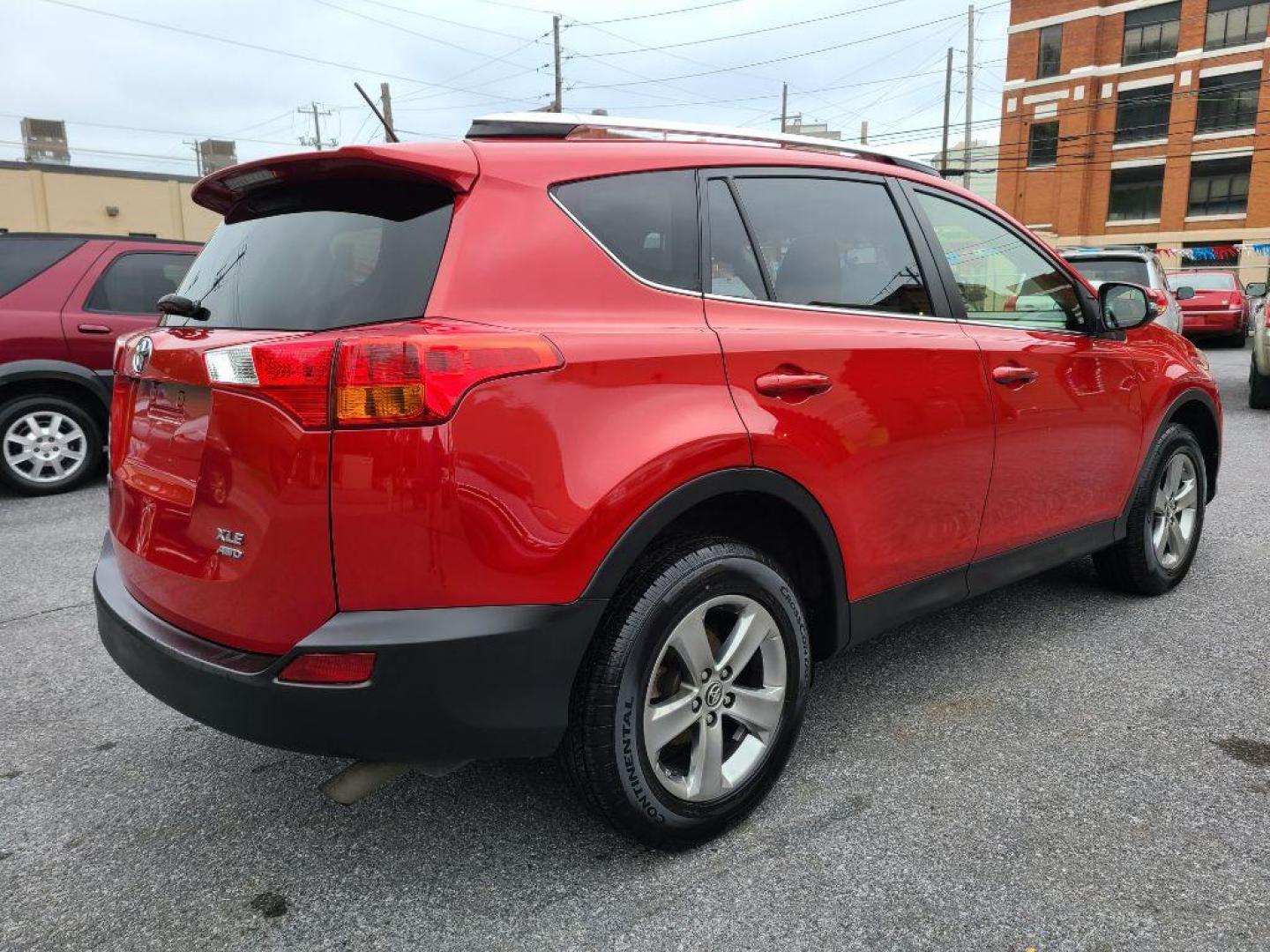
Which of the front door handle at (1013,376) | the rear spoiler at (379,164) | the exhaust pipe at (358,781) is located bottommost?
the exhaust pipe at (358,781)

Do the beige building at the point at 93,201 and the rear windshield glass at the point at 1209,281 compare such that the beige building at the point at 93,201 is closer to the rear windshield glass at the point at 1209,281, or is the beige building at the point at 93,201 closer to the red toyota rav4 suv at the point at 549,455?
the rear windshield glass at the point at 1209,281

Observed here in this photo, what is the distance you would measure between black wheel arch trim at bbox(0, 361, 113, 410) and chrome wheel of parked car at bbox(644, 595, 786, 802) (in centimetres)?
589

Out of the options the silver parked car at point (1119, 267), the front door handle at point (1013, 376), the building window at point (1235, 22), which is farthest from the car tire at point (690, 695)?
the building window at point (1235, 22)

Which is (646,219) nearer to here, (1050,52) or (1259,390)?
(1259,390)

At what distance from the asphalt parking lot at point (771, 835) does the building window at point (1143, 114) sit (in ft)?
154

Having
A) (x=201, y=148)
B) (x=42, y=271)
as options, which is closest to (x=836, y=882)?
(x=42, y=271)

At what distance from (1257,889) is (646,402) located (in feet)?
5.78

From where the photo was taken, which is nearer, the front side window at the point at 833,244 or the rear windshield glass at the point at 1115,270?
the front side window at the point at 833,244

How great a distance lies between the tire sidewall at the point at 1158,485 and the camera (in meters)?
3.88

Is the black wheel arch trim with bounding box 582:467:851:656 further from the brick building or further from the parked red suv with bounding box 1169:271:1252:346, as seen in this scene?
the brick building

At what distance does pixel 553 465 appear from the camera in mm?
1866

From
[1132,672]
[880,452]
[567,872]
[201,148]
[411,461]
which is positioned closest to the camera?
[411,461]

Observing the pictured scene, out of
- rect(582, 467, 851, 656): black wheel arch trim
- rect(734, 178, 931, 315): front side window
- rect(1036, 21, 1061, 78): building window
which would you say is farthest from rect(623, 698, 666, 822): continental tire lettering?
rect(1036, 21, 1061, 78): building window

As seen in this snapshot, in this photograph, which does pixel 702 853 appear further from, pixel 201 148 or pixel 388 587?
pixel 201 148
